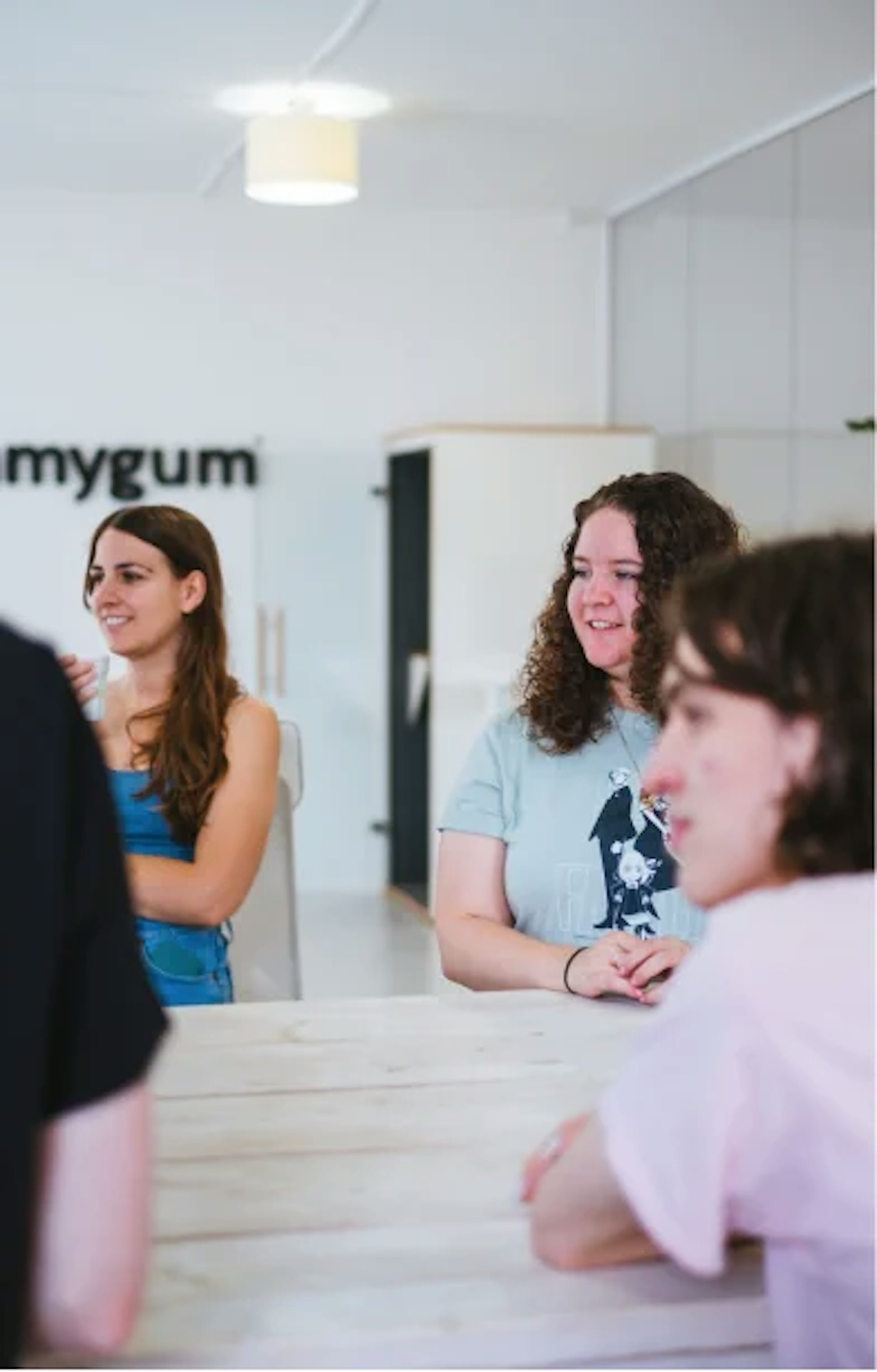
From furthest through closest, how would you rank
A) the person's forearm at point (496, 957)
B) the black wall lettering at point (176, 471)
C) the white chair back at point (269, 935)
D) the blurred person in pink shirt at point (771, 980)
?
the black wall lettering at point (176, 471), the white chair back at point (269, 935), the person's forearm at point (496, 957), the blurred person in pink shirt at point (771, 980)

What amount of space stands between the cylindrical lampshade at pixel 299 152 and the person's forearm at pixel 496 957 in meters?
4.08

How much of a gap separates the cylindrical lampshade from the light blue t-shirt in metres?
3.94

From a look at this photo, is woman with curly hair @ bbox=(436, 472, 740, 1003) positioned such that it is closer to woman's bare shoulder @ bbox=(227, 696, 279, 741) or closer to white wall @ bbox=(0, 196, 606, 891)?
woman's bare shoulder @ bbox=(227, 696, 279, 741)

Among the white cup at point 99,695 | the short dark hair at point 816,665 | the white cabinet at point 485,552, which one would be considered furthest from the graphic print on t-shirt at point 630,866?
the white cabinet at point 485,552

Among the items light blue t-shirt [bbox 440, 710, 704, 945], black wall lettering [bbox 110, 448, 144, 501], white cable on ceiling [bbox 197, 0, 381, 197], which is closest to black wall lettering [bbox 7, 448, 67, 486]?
black wall lettering [bbox 110, 448, 144, 501]

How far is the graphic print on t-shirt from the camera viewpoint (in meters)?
2.66

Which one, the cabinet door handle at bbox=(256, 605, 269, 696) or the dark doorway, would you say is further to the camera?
the dark doorway

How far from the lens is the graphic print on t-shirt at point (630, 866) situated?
2.66m

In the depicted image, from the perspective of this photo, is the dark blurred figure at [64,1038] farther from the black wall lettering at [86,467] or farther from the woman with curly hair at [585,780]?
the black wall lettering at [86,467]

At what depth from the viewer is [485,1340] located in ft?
4.49

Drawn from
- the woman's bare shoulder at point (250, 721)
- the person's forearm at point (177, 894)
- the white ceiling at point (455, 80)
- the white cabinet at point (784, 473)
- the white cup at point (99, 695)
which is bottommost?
the person's forearm at point (177, 894)

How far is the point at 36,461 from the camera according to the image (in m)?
8.00

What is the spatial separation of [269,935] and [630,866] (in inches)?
44.3

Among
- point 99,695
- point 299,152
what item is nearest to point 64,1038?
point 99,695
